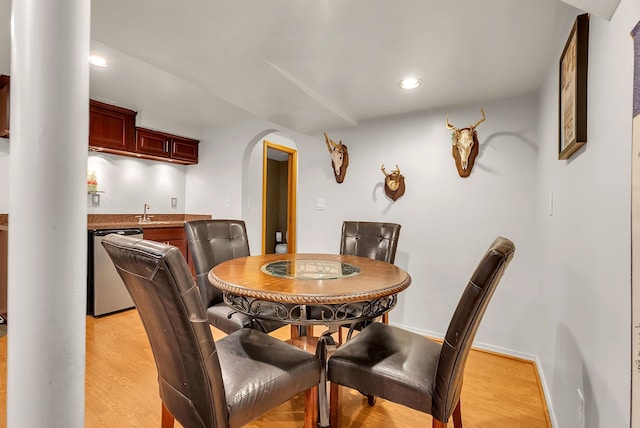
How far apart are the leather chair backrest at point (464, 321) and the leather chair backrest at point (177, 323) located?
29.9 inches

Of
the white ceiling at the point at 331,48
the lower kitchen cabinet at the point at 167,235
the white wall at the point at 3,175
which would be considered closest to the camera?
the white ceiling at the point at 331,48

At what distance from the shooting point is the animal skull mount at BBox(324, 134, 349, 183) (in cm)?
319

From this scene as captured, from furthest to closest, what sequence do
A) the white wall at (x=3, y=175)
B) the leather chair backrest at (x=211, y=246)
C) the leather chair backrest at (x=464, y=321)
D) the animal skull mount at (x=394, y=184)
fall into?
the white wall at (x=3, y=175), the animal skull mount at (x=394, y=184), the leather chair backrest at (x=211, y=246), the leather chair backrest at (x=464, y=321)

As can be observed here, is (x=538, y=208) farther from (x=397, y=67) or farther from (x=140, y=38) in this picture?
(x=140, y=38)

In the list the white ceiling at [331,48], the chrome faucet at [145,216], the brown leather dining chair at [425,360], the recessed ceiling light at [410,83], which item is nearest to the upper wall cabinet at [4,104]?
the white ceiling at [331,48]

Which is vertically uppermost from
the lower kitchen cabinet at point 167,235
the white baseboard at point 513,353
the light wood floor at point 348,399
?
the lower kitchen cabinet at point 167,235

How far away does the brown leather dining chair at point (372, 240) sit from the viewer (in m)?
A: 2.46

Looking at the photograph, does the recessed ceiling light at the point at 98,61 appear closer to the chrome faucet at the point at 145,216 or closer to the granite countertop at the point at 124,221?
the granite countertop at the point at 124,221

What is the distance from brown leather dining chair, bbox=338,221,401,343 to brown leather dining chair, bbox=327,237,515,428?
0.96m

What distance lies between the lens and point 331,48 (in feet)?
5.88

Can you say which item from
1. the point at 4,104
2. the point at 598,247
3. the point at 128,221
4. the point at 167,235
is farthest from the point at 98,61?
the point at 598,247

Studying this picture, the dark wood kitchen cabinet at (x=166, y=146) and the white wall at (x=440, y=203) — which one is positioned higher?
the dark wood kitchen cabinet at (x=166, y=146)

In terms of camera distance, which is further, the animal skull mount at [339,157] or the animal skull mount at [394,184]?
the animal skull mount at [339,157]

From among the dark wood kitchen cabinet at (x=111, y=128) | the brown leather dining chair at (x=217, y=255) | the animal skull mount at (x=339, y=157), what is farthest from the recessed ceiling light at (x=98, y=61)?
the animal skull mount at (x=339, y=157)
